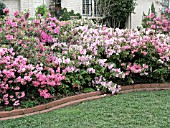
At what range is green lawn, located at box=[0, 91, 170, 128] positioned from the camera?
385 cm

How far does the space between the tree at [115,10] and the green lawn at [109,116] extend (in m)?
8.99

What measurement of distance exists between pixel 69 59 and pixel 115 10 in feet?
28.9

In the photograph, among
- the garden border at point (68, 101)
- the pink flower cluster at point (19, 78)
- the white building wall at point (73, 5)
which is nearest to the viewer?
the garden border at point (68, 101)

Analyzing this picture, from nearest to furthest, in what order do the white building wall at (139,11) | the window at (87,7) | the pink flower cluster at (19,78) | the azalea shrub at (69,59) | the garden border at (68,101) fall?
the garden border at (68,101), the pink flower cluster at (19,78), the azalea shrub at (69,59), the window at (87,7), the white building wall at (139,11)

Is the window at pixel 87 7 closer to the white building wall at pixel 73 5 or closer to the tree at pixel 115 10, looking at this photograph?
the white building wall at pixel 73 5

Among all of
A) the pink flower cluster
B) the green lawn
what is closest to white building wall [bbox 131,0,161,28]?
the green lawn

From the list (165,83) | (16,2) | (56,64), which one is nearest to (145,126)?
(56,64)

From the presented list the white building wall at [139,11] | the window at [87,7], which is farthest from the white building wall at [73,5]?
the white building wall at [139,11]

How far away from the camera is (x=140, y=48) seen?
5.88m

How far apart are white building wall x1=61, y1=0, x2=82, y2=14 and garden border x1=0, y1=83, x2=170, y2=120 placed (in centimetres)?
886

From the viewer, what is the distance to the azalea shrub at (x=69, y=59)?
4.64 metres

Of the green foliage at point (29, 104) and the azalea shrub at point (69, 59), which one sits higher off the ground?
the azalea shrub at point (69, 59)

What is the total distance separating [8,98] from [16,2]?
33.4 feet

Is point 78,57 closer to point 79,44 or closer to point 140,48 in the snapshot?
point 79,44
